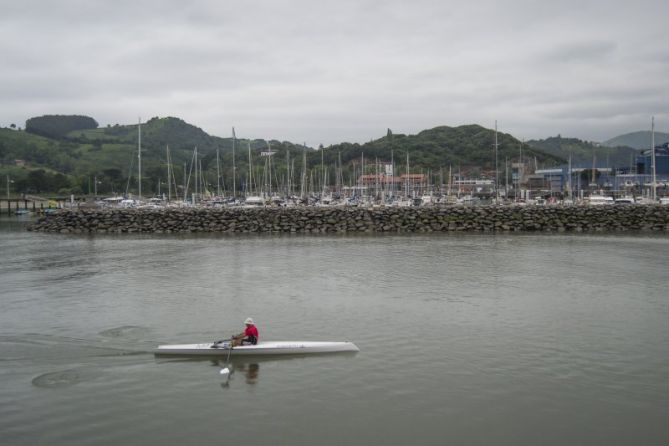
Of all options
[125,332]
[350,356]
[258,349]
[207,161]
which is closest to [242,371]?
[258,349]

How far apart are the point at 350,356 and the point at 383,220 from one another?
42.3 meters

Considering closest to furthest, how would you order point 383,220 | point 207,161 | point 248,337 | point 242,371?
point 242,371 → point 248,337 → point 383,220 → point 207,161

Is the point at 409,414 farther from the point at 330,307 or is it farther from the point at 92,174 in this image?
the point at 92,174

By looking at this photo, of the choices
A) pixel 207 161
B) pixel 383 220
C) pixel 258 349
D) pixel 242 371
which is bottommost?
pixel 242 371

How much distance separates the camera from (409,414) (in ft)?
42.8

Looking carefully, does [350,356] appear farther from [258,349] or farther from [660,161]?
[660,161]

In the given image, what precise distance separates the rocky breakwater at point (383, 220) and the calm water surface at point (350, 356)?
2242 centimetres

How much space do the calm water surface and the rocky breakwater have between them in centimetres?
2242

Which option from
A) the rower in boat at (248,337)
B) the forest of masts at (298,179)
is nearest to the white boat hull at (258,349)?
the rower in boat at (248,337)

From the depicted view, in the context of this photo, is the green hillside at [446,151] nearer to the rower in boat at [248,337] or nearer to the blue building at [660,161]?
the blue building at [660,161]

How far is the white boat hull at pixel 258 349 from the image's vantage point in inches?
656

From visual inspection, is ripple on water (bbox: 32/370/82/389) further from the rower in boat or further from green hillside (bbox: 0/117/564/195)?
green hillside (bbox: 0/117/564/195)

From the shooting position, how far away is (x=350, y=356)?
1675 cm

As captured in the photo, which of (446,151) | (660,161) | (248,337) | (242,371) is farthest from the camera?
(446,151)
